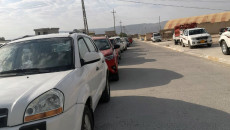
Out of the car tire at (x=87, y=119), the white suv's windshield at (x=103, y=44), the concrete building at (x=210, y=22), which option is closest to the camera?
the car tire at (x=87, y=119)

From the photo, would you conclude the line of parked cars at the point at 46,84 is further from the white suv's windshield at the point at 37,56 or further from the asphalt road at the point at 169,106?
the asphalt road at the point at 169,106

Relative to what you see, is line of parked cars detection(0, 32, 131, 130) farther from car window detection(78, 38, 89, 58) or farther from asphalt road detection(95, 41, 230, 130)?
asphalt road detection(95, 41, 230, 130)

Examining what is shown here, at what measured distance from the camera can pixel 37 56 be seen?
380 cm

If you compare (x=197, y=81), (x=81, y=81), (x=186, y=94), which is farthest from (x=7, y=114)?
(x=197, y=81)

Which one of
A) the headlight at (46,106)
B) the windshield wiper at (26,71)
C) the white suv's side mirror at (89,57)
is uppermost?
the white suv's side mirror at (89,57)

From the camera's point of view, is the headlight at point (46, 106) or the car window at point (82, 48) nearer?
the headlight at point (46, 106)

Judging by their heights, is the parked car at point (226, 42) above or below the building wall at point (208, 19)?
below

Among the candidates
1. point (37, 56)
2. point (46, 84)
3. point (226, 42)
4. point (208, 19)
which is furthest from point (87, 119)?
point (208, 19)

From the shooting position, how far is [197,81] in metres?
7.79

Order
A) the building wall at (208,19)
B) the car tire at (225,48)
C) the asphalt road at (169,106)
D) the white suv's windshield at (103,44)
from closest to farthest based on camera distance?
the asphalt road at (169,106)
the white suv's windshield at (103,44)
the car tire at (225,48)
the building wall at (208,19)

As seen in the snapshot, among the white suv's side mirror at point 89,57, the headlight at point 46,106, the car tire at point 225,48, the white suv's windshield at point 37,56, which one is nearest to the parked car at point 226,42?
the car tire at point 225,48

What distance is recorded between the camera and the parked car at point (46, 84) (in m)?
2.44

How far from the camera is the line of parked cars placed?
2439 mm

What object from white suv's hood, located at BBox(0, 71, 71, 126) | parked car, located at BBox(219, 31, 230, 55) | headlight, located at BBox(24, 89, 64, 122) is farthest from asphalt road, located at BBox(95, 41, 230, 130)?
parked car, located at BBox(219, 31, 230, 55)
